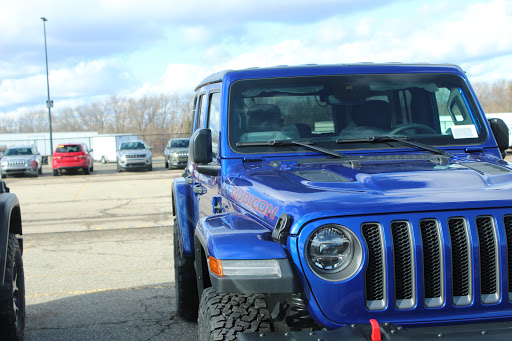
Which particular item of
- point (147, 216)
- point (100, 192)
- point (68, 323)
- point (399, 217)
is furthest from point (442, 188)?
point (100, 192)

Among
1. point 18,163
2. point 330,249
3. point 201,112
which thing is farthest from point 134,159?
point 330,249

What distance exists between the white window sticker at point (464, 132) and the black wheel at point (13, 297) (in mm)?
3074

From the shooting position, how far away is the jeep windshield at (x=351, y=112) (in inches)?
147

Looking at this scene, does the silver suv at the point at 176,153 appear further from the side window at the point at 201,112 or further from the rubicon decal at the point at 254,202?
the rubicon decal at the point at 254,202

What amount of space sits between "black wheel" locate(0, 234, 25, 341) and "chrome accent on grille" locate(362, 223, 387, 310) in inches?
93.0

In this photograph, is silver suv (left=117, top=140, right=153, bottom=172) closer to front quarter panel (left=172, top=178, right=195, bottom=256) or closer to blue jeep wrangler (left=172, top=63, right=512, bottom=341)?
front quarter panel (left=172, top=178, right=195, bottom=256)

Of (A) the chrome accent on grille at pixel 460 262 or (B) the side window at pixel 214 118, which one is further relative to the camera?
(B) the side window at pixel 214 118

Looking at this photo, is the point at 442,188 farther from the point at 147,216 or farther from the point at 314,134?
the point at 147,216

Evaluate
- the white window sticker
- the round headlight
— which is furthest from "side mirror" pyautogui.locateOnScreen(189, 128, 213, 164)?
the white window sticker

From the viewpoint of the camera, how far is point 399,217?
2.33m

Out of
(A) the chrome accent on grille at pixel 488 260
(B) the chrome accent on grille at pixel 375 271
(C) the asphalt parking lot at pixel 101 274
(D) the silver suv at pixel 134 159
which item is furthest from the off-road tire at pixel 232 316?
(D) the silver suv at pixel 134 159

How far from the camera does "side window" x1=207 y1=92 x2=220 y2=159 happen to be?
393 centimetres

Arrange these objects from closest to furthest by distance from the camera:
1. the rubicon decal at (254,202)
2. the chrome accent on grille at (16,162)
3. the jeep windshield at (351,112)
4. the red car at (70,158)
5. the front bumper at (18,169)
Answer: the rubicon decal at (254,202), the jeep windshield at (351,112), the front bumper at (18,169), the chrome accent on grille at (16,162), the red car at (70,158)

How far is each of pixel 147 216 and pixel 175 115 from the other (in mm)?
63010
